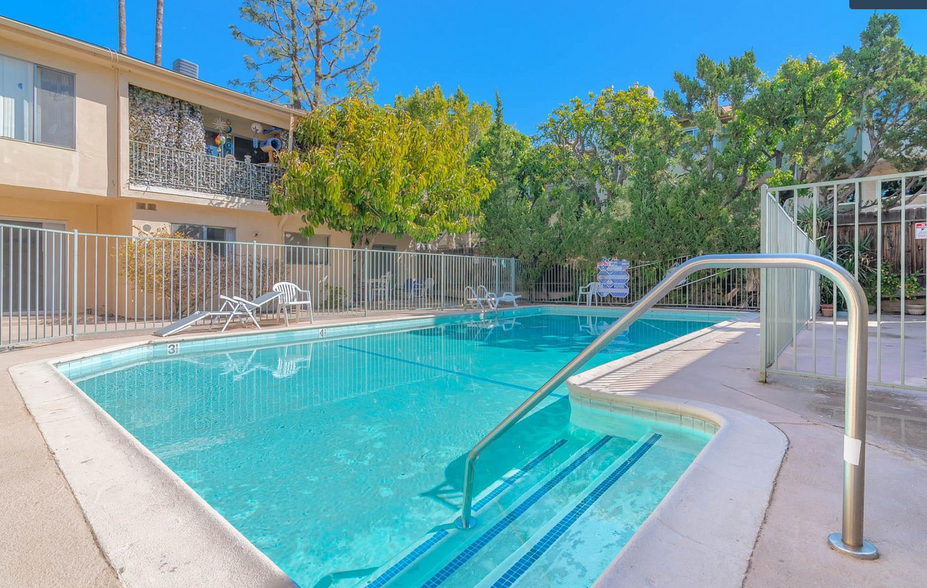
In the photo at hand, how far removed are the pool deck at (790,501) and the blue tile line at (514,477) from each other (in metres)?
0.77

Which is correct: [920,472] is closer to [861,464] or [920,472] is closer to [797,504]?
[797,504]

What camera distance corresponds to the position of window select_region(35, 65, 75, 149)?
30.9 feet

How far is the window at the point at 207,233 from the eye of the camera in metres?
11.6

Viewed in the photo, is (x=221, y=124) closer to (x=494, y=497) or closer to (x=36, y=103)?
(x=36, y=103)

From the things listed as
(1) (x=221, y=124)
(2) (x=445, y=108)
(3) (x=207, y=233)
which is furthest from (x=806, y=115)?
(3) (x=207, y=233)

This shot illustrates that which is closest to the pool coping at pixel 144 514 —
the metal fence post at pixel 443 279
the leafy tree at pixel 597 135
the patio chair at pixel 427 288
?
the patio chair at pixel 427 288

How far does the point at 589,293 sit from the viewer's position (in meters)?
15.5

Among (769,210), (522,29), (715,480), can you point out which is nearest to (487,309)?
(769,210)

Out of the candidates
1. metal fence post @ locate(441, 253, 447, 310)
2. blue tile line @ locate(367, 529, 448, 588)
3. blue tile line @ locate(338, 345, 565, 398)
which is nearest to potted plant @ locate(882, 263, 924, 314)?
blue tile line @ locate(338, 345, 565, 398)

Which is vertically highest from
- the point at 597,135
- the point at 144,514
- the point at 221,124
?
the point at 597,135

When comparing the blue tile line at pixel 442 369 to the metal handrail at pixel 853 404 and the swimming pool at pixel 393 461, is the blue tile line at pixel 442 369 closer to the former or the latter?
the swimming pool at pixel 393 461

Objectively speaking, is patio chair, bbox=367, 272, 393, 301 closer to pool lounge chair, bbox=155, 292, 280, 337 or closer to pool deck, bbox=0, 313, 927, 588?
pool lounge chair, bbox=155, 292, 280, 337

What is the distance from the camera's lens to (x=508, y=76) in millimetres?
21422

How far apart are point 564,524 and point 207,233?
12.6 metres
